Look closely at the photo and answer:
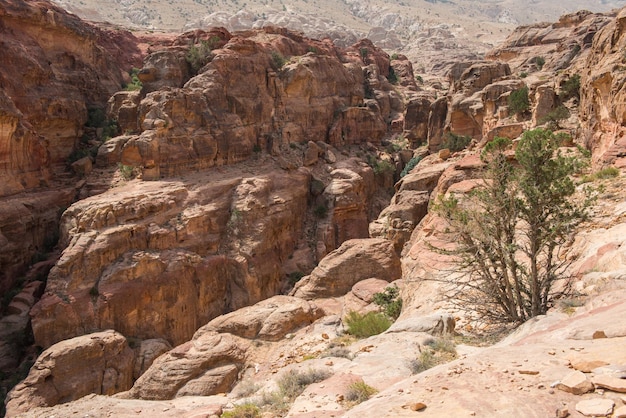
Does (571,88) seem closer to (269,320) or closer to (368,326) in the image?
(368,326)

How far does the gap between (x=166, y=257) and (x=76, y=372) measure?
780 centimetres

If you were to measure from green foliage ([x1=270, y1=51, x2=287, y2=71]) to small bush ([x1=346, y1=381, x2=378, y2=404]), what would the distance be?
3602 centimetres

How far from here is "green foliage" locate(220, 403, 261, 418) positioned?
6855 mm

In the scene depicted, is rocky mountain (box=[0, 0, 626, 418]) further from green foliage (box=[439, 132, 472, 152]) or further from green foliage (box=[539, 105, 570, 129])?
green foliage (box=[439, 132, 472, 152])

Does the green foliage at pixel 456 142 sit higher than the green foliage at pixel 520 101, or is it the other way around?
the green foliage at pixel 520 101

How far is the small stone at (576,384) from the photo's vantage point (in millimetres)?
4617

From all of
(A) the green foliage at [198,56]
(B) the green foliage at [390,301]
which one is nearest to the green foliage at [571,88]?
(B) the green foliage at [390,301]

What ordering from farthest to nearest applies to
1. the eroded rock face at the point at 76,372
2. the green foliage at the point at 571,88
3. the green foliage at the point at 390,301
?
the green foliage at the point at 571,88 < the eroded rock face at the point at 76,372 < the green foliage at the point at 390,301

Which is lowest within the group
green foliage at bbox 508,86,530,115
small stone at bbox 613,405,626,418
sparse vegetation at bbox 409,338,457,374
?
sparse vegetation at bbox 409,338,457,374

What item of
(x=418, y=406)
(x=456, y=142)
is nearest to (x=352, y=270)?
(x=456, y=142)

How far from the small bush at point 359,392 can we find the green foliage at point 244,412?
1.51m

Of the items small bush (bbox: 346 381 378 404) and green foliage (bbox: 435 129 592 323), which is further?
green foliage (bbox: 435 129 592 323)

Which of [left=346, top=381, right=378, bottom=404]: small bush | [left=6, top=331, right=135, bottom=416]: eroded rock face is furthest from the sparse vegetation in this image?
[left=6, top=331, right=135, bottom=416]: eroded rock face

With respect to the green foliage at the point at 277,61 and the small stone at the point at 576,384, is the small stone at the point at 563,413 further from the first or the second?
the green foliage at the point at 277,61
